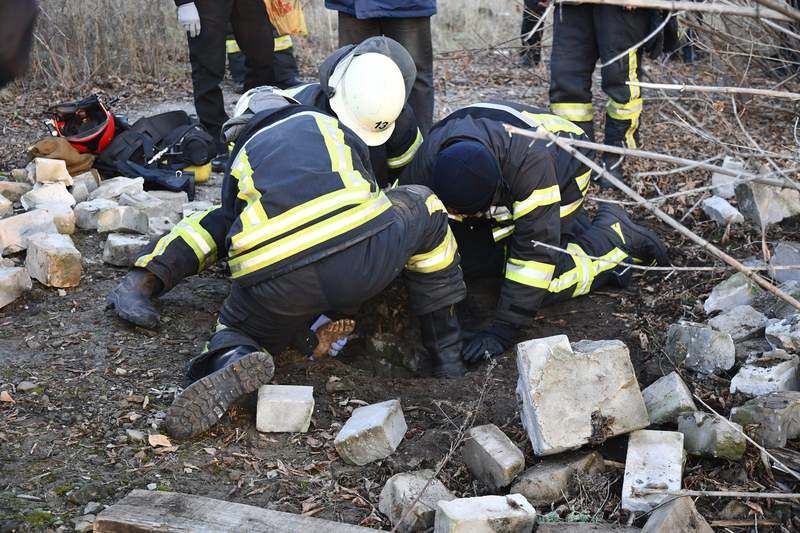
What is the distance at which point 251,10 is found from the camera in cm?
619

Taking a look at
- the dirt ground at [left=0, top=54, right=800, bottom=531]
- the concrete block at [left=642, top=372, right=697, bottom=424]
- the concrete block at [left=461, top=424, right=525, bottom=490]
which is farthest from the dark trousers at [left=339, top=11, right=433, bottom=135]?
the concrete block at [left=461, top=424, right=525, bottom=490]

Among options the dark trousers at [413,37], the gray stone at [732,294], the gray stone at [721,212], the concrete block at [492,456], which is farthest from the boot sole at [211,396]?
the gray stone at [721,212]

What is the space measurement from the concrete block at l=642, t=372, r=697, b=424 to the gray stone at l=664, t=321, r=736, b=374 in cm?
33

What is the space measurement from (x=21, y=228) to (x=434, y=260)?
88.2 inches

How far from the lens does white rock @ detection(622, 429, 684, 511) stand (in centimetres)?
256

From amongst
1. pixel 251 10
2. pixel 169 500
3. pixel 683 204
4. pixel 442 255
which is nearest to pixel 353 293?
pixel 442 255

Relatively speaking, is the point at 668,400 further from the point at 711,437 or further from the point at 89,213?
the point at 89,213

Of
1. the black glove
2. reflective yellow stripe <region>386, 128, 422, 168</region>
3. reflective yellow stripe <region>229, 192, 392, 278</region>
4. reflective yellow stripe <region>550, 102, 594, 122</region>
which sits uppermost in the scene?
reflective yellow stripe <region>229, 192, 392, 278</region>

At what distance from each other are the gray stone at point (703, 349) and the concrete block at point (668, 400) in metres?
0.33

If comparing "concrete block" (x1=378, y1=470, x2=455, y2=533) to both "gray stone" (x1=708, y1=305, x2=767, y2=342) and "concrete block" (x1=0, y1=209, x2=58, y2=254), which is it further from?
"concrete block" (x1=0, y1=209, x2=58, y2=254)

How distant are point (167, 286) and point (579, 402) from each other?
2.06 meters

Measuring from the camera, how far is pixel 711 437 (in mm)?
2668

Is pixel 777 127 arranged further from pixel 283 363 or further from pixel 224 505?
pixel 224 505

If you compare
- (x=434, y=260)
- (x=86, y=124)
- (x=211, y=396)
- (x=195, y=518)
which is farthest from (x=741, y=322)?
(x=86, y=124)
